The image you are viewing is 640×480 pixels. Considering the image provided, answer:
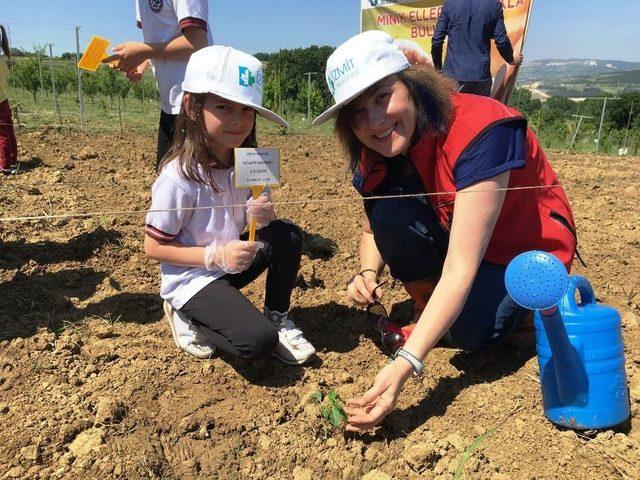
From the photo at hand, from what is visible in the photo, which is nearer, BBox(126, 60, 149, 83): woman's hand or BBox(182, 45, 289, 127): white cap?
BBox(182, 45, 289, 127): white cap

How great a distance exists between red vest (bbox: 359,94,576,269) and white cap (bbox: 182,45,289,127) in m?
0.49

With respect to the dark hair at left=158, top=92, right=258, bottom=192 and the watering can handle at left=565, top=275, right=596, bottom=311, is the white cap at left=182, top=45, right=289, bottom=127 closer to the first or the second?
the dark hair at left=158, top=92, right=258, bottom=192

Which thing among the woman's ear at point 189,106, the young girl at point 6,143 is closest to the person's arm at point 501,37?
the woman's ear at point 189,106

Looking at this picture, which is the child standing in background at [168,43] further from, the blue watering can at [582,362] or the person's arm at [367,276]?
the blue watering can at [582,362]

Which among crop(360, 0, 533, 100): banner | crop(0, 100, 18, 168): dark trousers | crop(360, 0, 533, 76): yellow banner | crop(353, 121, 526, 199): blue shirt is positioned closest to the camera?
crop(353, 121, 526, 199): blue shirt

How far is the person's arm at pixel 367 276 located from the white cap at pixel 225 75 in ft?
2.38

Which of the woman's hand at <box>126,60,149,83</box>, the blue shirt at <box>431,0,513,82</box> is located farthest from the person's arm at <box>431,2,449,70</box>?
the woman's hand at <box>126,60,149,83</box>

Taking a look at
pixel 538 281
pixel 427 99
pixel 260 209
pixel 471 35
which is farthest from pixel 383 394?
pixel 471 35

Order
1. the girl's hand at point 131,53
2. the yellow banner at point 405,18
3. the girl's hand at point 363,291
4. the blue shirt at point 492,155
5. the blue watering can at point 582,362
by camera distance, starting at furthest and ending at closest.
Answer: the yellow banner at point 405,18 < the girl's hand at point 131,53 < the girl's hand at point 363,291 < the blue shirt at point 492,155 < the blue watering can at point 582,362

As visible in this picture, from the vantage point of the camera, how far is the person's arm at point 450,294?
142 cm

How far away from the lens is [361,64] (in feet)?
4.87

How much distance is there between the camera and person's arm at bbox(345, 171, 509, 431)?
1419 mm

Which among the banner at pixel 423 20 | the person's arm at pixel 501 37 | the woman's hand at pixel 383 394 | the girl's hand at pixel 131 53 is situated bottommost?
the woman's hand at pixel 383 394

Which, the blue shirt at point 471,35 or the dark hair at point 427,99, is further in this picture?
the blue shirt at point 471,35
